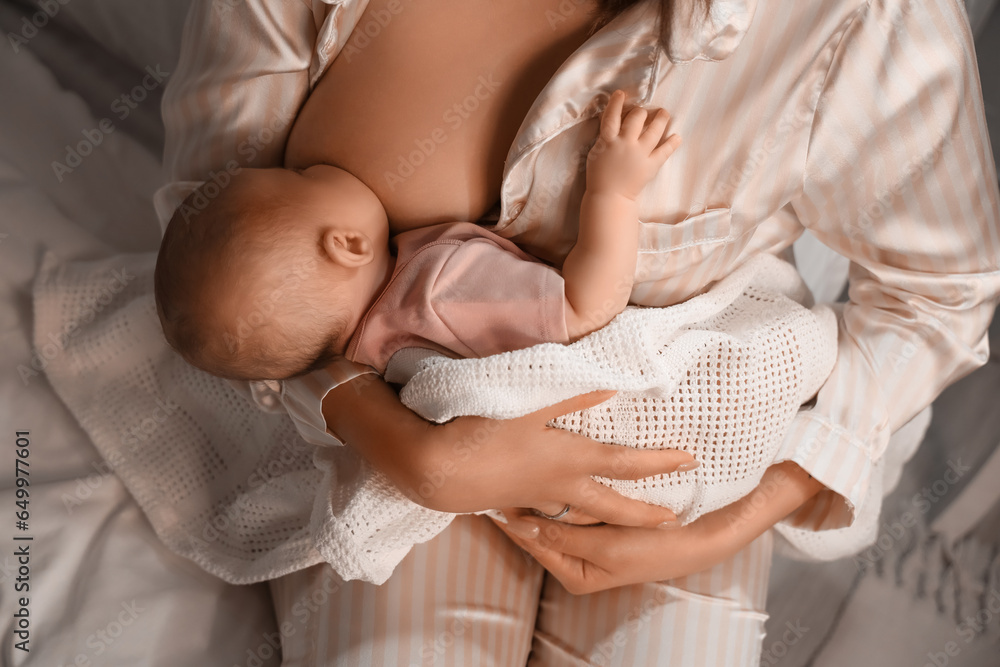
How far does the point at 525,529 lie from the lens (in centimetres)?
94

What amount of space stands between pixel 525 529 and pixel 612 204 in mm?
436

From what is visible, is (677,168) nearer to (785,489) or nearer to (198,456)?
(785,489)

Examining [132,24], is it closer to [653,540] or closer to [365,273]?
[365,273]

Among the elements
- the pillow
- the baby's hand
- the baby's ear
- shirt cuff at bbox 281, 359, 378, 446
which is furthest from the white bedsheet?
the baby's hand

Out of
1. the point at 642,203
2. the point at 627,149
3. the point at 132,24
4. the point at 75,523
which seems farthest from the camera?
the point at 132,24

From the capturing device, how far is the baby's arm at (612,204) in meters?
0.73

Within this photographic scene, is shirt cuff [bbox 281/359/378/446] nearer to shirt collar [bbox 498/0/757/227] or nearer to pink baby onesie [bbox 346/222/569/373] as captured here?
pink baby onesie [bbox 346/222/569/373]

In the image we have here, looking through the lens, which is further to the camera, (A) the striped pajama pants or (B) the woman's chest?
(A) the striped pajama pants

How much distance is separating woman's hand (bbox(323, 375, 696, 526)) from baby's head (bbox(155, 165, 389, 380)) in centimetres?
12

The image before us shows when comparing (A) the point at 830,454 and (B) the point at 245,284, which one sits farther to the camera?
(A) the point at 830,454

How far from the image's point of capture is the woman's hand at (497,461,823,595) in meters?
0.92

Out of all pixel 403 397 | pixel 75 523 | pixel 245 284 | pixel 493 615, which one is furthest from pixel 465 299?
pixel 75 523

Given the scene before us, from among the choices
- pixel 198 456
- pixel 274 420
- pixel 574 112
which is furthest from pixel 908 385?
pixel 198 456

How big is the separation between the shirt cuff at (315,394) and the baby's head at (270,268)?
0.20ft
